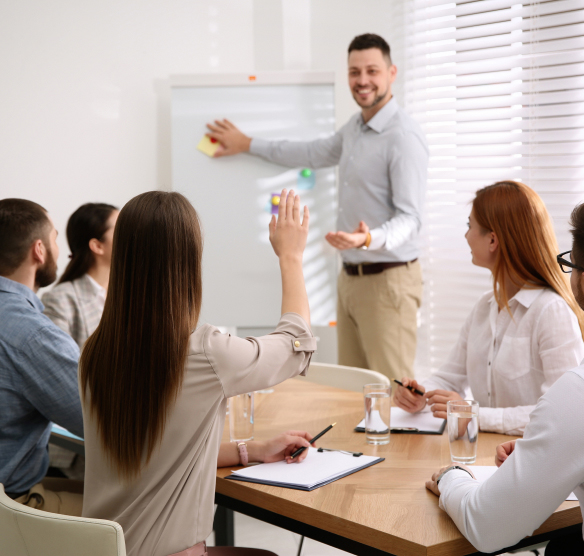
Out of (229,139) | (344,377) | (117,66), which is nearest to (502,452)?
(344,377)

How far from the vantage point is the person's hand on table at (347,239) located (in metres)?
2.61

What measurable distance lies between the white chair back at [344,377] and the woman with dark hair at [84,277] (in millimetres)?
856

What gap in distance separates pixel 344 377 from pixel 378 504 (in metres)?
1.19

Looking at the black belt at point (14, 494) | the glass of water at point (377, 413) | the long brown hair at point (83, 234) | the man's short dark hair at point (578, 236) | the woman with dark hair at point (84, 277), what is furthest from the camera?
the long brown hair at point (83, 234)

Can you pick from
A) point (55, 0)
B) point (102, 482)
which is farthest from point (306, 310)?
point (55, 0)

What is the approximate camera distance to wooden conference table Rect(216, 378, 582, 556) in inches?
44.1

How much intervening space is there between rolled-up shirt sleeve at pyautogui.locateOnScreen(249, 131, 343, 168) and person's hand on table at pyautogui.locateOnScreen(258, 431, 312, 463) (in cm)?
216

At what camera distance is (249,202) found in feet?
11.5

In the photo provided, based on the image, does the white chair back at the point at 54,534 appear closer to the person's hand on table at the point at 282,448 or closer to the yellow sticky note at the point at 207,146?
the person's hand on table at the point at 282,448

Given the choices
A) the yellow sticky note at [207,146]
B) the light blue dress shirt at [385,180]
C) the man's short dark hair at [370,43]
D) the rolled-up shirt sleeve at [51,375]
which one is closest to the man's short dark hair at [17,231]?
the rolled-up shirt sleeve at [51,375]

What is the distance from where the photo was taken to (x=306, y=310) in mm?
1392

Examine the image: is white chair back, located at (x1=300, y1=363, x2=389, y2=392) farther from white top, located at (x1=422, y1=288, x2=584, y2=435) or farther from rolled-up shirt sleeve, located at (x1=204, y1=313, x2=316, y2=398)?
rolled-up shirt sleeve, located at (x1=204, y1=313, x2=316, y2=398)

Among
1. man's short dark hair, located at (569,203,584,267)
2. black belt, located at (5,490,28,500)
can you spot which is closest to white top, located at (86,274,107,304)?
black belt, located at (5,490,28,500)

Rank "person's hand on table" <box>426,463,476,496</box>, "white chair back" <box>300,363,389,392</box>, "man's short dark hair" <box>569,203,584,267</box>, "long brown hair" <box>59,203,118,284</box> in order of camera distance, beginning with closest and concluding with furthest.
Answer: "man's short dark hair" <box>569,203,584,267</box>, "person's hand on table" <box>426,463,476,496</box>, "white chair back" <box>300,363,389,392</box>, "long brown hair" <box>59,203,118,284</box>
